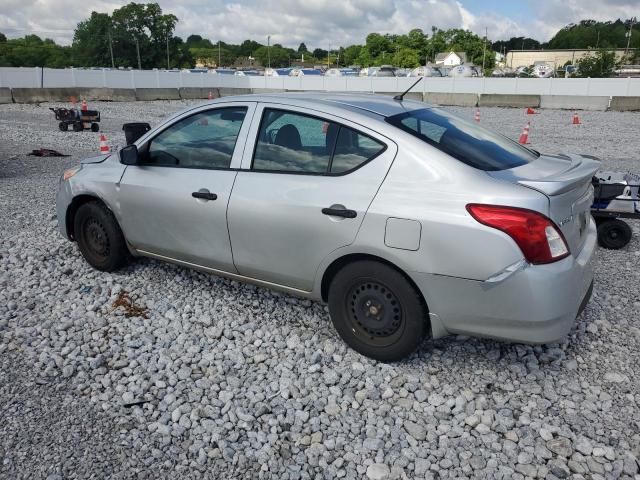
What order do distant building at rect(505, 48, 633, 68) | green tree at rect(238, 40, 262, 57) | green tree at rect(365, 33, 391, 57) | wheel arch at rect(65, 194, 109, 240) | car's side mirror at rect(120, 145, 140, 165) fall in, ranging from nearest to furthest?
car's side mirror at rect(120, 145, 140, 165), wheel arch at rect(65, 194, 109, 240), green tree at rect(365, 33, 391, 57), distant building at rect(505, 48, 633, 68), green tree at rect(238, 40, 262, 57)

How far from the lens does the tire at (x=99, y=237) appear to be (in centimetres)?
481

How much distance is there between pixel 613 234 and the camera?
581 centimetres

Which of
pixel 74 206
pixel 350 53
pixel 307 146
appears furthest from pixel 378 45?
pixel 307 146

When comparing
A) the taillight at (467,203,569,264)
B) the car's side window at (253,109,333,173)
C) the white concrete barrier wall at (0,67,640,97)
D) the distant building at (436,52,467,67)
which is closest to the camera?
the taillight at (467,203,569,264)

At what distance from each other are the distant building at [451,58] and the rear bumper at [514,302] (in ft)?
361

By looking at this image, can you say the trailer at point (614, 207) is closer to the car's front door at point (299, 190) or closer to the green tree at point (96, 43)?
the car's front door at point (299, 190)

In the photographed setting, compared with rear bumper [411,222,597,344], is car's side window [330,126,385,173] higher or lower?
higher

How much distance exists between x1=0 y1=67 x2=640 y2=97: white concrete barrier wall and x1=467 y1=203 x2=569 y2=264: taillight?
96.4 ft

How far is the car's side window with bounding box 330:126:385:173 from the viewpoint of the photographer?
341 centimetres

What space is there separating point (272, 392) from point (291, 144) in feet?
5.56

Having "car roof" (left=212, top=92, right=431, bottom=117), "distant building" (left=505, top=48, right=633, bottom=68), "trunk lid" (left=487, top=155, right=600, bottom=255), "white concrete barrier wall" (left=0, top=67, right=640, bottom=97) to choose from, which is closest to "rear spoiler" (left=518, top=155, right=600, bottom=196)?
"trunk lid" (left=487, top=155, right=600, bottom=255)

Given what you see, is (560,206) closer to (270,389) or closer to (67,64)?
(270,389)

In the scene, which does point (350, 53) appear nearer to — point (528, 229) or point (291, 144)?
point (291, 144)

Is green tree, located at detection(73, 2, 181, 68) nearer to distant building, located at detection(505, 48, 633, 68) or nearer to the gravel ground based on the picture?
distant building, located at detection(505, 48, 633, 68)
